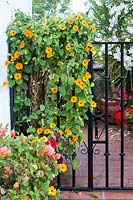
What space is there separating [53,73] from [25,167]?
949mm

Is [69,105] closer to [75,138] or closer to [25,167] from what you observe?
[75,138]

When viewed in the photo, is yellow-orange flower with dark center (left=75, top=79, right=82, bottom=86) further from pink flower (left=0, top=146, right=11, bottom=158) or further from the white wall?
pink flower (left=0, top=146, right=11, bottom=158)

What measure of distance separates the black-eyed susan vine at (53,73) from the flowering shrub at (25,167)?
0.57 meters

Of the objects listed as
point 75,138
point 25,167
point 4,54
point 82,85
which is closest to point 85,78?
point 82,85

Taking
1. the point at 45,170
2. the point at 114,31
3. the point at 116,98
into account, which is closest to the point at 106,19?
the point at 114,31

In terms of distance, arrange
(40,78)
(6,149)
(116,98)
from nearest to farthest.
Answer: (6,149), (40,78), (116,98)

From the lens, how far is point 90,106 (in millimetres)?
3107

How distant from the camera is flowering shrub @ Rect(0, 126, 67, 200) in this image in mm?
2209

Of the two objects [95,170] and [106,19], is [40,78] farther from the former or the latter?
[106,19]

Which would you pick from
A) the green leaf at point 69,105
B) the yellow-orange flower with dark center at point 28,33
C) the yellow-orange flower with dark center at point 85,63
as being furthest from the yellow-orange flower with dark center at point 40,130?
the yellow-orange flower with dark center at point 28,33

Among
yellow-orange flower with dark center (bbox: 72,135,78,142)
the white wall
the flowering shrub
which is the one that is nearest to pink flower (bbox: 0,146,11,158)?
the flowering shrub

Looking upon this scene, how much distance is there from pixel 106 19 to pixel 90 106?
8.75 ft

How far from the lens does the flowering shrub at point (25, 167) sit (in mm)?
2209

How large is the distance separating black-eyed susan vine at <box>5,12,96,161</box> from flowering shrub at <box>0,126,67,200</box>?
1.88 ft
